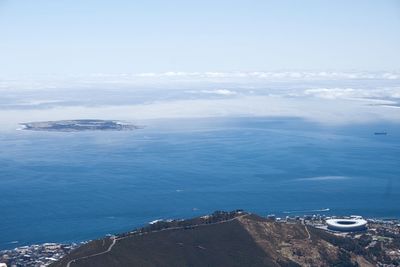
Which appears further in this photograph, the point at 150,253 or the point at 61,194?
the point at 61,194

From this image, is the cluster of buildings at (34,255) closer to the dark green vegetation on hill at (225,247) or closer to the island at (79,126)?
the dark green vegetation on hill at (225,247)

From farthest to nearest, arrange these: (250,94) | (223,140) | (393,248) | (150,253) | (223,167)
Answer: (250,94) < (223,140) < (223,167) < (393,248) < (150,253)

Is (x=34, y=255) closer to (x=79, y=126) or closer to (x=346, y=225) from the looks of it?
(x=346, y=225)

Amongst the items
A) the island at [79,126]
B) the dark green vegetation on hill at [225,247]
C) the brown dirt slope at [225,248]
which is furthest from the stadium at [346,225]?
the island at [79,126]

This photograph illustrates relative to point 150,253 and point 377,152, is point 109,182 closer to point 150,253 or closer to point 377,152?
point 150,253

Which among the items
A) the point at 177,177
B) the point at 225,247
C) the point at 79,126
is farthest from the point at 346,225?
the point at 79,126

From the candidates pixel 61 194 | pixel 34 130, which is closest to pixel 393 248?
pixel 61 194
